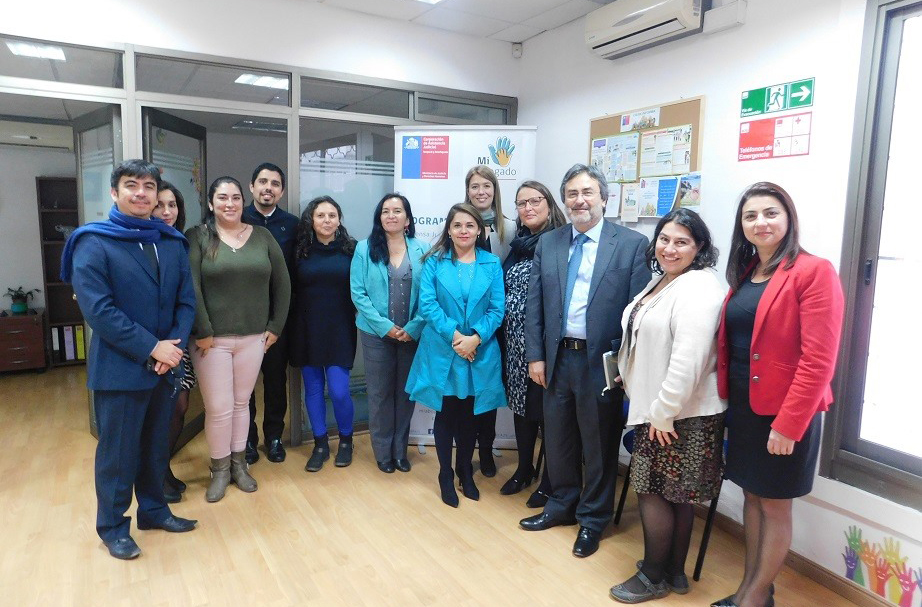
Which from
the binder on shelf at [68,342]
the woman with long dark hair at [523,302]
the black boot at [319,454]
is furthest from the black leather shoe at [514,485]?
the binder on shelf at [68,342]

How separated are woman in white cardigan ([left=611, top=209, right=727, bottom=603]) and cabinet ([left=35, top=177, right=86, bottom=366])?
17.5 feet

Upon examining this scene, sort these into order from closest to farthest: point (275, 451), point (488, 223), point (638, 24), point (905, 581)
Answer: point (905, 581) → point (638, 24) → point (488, 223) → point (275, 451)

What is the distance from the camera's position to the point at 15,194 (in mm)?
5621

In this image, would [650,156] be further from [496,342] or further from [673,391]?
[673,391]

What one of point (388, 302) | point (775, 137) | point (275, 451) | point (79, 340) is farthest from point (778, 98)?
point (79, 340)

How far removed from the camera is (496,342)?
111 inches

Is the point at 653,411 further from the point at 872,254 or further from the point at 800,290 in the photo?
the point at 872,254

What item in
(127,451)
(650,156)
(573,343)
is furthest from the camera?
(650,156)

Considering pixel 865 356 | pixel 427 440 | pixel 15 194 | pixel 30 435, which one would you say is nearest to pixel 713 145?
pixel 865 356

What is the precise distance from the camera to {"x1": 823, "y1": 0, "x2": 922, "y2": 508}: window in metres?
2.12

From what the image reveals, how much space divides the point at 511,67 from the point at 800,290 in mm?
2983

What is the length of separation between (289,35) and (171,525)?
8.77 ft

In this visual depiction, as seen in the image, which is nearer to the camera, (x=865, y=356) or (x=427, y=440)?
(x=865, y=356)

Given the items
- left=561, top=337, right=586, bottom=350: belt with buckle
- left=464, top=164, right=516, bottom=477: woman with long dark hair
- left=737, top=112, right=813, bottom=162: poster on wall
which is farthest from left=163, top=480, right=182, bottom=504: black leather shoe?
left=737, top=112, right=813, bottom=162: poster on wall
